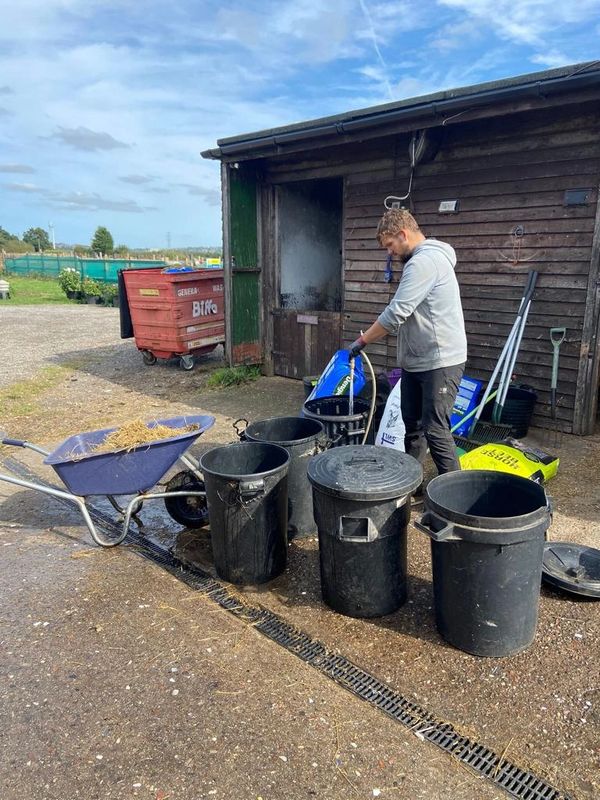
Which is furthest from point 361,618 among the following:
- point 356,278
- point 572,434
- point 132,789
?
point 356,278

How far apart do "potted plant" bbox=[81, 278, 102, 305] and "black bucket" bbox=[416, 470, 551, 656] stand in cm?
2123

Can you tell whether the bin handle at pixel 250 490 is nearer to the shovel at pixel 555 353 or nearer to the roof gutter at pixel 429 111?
the shovel at pixel 555 353

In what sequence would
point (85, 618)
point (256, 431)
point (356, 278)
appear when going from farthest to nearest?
1. point (356, 278)
2. point (256, 431)
3. point (85, 618)

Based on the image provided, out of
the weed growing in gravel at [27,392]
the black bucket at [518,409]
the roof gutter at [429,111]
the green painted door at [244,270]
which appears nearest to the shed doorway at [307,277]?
the green painted door at [244,270]

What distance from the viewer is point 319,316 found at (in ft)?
24.6

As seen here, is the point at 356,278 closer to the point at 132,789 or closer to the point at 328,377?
the point at 328,377

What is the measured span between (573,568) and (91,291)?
70.9ft

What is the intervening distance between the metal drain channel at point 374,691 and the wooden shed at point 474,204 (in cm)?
372

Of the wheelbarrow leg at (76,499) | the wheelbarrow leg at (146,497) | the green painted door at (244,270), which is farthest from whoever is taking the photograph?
the green painted door at (244,270)

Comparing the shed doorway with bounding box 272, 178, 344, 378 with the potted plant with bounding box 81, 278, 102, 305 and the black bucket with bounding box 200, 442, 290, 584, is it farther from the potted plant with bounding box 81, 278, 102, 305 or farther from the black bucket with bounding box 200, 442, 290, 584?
the potted plant with bounding box 81, 278, 102, 305

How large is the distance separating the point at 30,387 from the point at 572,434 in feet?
22.6

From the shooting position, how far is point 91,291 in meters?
21.8

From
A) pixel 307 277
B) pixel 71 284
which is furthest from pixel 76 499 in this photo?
pixel 71 284

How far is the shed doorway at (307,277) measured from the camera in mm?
7617
